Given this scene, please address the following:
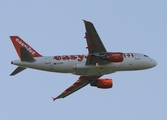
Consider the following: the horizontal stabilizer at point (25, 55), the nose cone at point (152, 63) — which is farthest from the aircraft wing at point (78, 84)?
the horizontal stabilizer at point (25, 55)

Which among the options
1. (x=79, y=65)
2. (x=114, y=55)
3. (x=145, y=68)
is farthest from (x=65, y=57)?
(x=145, y=68)

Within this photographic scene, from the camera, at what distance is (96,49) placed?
7125 cm

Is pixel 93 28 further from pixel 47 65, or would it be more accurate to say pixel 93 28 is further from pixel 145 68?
pixel 145 68

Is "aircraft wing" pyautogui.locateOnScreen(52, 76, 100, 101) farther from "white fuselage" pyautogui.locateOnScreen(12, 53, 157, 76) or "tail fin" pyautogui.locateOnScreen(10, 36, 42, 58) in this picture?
"tail fin" pyautogui.locateOnScreen(10, 36, 42, 58)

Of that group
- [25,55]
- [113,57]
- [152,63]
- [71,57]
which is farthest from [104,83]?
[25,55]

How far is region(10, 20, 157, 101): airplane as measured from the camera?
232ft

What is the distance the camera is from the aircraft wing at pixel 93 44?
68.1 meters

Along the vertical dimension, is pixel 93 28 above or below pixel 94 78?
above

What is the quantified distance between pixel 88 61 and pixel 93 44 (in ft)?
12.6

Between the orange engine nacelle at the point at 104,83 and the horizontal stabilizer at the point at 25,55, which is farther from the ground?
the horizontal stabilizer at the point at 25,55

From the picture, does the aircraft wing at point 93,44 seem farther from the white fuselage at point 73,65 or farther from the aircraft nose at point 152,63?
the aircraft nose at point 152,63

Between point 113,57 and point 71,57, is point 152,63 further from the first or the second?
point 71,57

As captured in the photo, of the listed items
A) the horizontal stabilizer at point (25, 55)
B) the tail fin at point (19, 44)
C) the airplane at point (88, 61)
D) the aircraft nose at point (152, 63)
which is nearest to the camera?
the horizontal stabilizer at point (25, 55)

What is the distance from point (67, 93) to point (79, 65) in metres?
10.6
